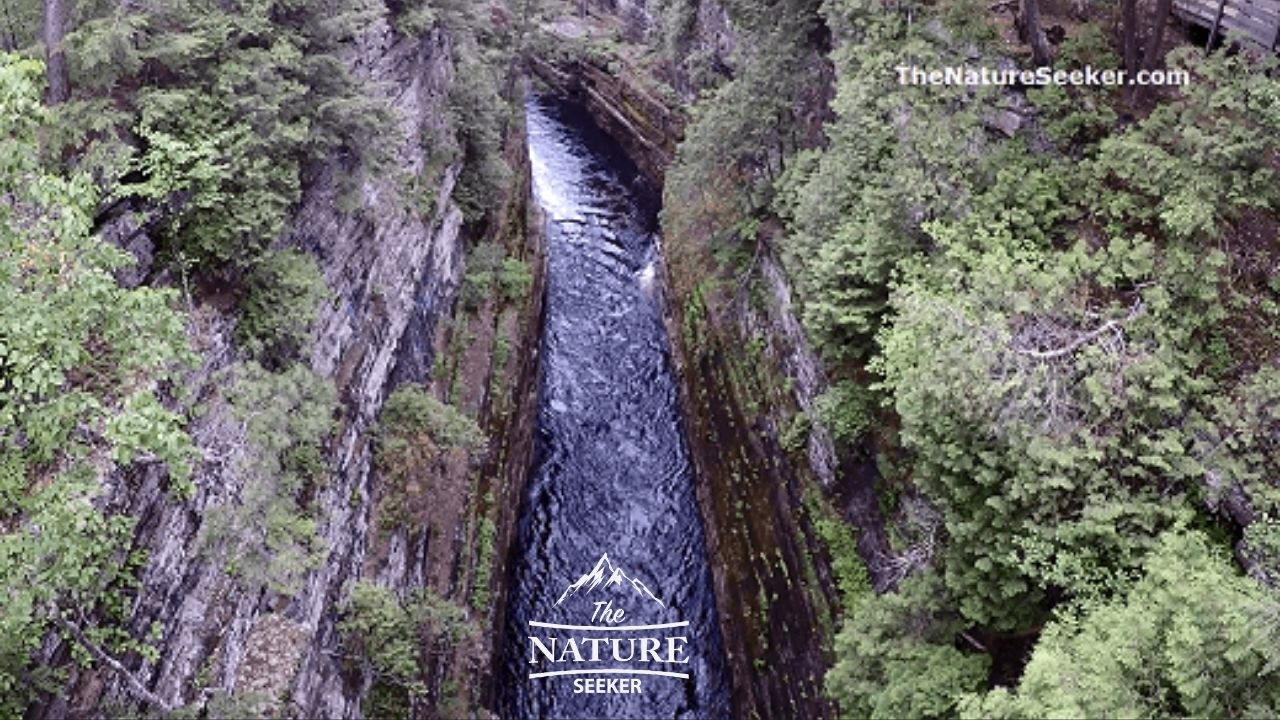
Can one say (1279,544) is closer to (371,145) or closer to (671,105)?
(371,145)

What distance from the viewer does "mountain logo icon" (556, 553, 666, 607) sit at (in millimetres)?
24109

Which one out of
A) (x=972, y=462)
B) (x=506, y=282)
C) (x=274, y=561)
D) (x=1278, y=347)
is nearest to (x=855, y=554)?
(x=972, y=462)

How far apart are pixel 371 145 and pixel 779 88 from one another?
11266mm

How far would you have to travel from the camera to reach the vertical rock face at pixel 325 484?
11.7 metres

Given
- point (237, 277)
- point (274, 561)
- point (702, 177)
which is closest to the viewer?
point (274, 561)

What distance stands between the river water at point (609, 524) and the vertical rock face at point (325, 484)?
6170 millimetres

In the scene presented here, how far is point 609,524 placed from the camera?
25.9 m

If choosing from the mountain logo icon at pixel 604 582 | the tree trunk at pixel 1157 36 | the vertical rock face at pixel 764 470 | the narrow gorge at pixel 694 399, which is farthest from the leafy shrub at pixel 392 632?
the tree trunk at pixel 1157 36

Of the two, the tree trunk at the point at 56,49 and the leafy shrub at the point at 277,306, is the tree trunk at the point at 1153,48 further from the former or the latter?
the tree trunk at the point at 56,49

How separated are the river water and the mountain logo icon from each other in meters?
0.04

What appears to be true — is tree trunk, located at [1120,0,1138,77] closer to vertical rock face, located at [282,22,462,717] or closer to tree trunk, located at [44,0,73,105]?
vertical rock face, located at [282,22,462,717]

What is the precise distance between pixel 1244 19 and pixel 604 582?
1856 cm

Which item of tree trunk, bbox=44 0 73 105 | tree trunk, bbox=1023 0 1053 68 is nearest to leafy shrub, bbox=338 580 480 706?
tree trunk, bbox=44 0 73 105

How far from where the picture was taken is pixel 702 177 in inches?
1084
